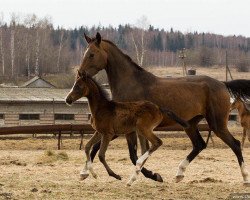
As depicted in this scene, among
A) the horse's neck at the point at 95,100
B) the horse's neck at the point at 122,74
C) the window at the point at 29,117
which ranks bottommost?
the window at the point at 29,117

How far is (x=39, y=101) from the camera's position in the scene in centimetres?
3500

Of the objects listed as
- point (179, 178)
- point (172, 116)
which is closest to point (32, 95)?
point (179, 178)

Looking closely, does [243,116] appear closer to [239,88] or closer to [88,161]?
[239,88]

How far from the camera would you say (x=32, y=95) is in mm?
36469

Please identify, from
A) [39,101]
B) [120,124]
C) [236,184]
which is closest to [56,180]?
[120,124]

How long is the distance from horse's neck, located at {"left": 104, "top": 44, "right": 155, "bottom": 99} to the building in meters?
25.3

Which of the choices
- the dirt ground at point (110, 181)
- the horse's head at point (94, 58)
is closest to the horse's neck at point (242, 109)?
the dirt ground at point (110, 181)

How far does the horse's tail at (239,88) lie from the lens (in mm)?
11031

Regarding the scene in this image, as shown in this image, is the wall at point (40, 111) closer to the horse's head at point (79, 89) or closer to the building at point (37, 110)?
the building at point (37, 110)

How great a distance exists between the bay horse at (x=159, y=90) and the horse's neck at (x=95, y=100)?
31cm

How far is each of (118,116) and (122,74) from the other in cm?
90

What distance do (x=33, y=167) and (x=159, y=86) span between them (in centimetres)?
428

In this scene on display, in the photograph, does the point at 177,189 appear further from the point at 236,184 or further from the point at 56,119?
the point at 56,119

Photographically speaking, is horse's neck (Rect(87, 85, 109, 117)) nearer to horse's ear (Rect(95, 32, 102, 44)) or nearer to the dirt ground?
horse's ear (Rect(95, 32, 102, 44))
